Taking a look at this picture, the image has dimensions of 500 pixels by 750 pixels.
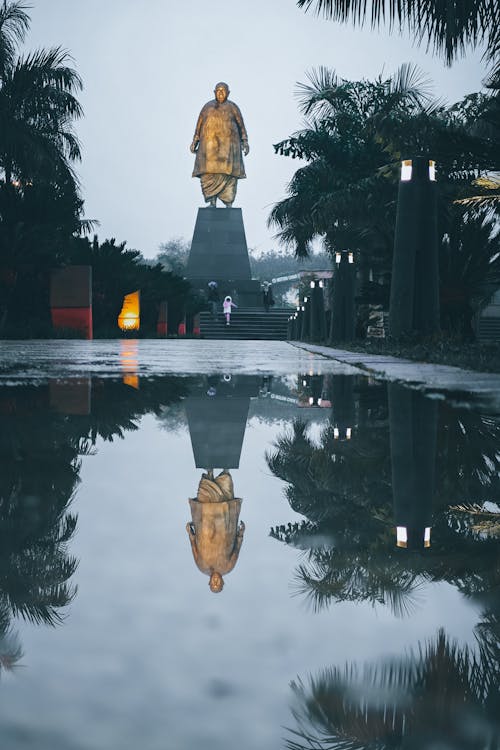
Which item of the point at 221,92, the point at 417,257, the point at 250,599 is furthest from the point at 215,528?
the point at 221,92

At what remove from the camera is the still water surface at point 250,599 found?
0.94 m

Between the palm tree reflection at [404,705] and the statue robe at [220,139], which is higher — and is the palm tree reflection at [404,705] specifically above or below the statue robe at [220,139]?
below

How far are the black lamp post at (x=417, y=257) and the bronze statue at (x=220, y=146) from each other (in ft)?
119

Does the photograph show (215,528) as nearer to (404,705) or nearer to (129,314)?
(404,705)

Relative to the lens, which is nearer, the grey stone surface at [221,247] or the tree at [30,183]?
the tree at [30,183]

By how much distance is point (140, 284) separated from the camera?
2892cm

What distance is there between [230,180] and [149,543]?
49607 millimetres

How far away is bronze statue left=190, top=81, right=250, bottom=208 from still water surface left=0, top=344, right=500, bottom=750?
4593 cm

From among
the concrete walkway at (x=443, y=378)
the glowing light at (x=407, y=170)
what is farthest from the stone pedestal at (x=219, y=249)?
the concrete walkway at (x=443, y=378)

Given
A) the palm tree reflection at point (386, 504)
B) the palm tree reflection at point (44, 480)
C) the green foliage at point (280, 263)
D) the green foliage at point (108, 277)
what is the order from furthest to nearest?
the green foliage at point (280, 263)
the green foliage at point (108, 277)
the palm tree reflection at point (386, 504)
the palm tree reflection at point (44, 480)

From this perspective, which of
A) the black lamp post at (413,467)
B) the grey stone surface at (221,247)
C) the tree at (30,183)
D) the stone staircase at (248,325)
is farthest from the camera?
the grey stone surface at (221,247)

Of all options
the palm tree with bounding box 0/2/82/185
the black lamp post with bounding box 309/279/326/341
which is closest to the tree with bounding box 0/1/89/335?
the palm tree with bounding box 0/2/82/185

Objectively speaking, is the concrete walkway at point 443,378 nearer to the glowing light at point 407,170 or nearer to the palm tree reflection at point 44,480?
the palm tree reflection at point 44,480

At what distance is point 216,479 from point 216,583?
1.01 metres
